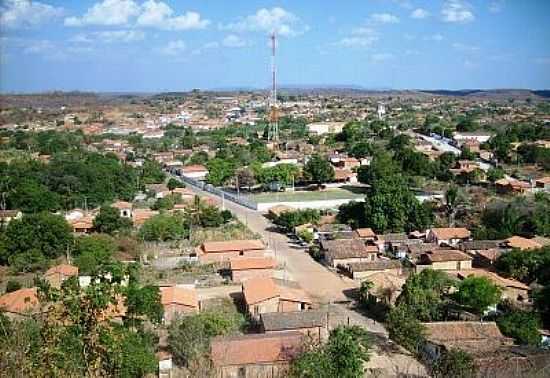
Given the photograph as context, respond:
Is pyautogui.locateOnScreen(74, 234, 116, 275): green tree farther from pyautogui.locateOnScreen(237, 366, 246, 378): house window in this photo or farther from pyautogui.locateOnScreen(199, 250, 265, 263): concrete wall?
pyautogui.locateOnScreen(237, 366, 246, 378): house window

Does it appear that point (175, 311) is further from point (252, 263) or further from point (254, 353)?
point (252, 263)

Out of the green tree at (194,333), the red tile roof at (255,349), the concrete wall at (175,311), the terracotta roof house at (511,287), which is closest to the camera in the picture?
the red tile roof at (255,349)

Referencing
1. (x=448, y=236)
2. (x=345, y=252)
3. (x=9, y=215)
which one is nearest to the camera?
(x=345, y=252)

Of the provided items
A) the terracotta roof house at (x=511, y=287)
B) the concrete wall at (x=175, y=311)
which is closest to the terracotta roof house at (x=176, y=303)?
the concrete wall at (x=175, y=311)

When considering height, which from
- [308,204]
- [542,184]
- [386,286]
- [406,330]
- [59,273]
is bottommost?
[308,204]

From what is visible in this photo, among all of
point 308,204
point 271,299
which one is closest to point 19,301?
point 271,299

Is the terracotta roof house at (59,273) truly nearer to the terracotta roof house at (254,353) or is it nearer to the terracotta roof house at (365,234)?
the terracotta roof house at (254,353)

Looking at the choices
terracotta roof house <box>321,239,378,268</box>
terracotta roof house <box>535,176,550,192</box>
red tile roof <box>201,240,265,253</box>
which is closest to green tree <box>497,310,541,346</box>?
terracotta roof house <box>321,239,378,268</box>
